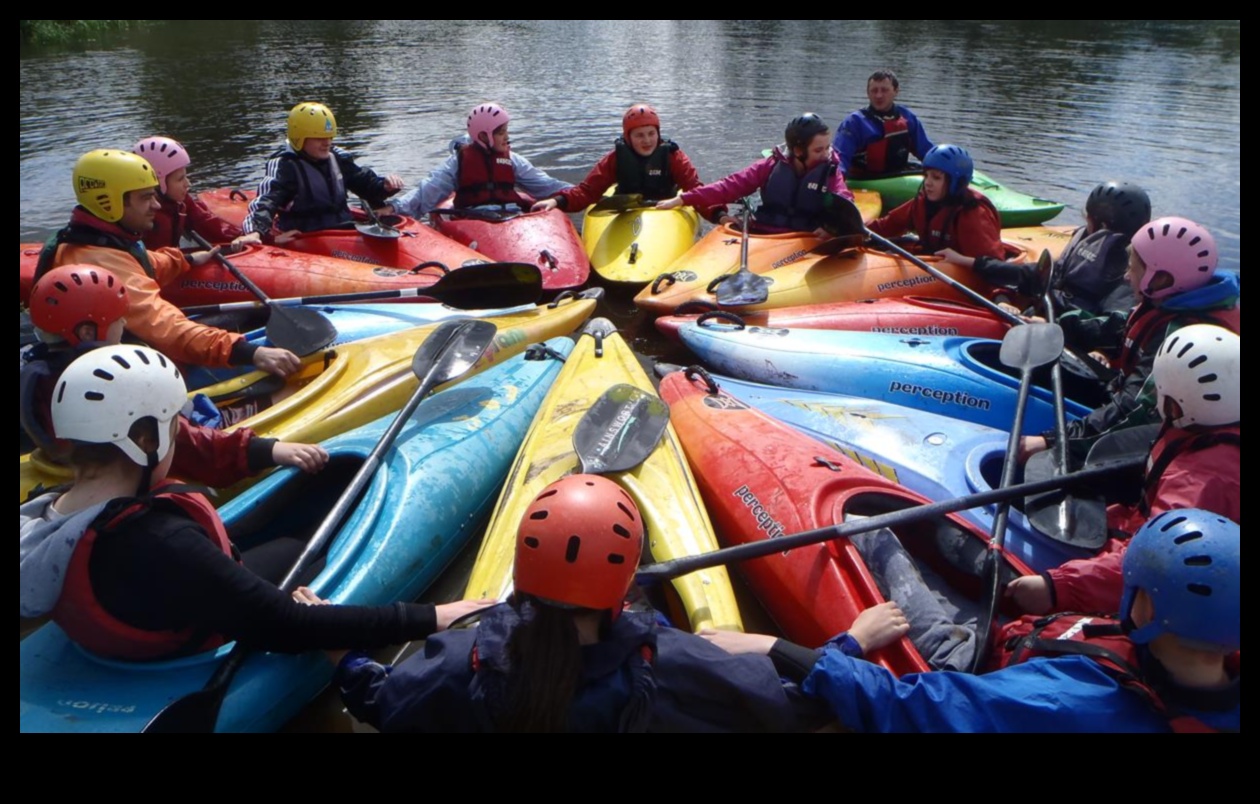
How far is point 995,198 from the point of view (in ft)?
26.6

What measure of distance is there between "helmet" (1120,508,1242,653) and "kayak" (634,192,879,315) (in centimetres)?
389

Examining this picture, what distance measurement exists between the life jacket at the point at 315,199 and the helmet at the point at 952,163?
4156 millimetres

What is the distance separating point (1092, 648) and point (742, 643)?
87 centimetres

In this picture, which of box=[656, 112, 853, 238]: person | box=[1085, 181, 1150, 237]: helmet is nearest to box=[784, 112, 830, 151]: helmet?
box=[656, 112, 853, 238]: person

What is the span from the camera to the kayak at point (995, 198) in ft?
25.9

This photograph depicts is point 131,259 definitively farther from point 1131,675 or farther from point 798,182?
point 1131,675

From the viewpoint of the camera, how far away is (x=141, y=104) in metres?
12.6

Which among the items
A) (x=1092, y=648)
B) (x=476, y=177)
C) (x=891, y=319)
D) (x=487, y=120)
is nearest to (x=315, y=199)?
(x=476, y=177)

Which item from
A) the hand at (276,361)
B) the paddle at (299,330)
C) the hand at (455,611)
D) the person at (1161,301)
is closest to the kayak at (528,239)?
the paddle at (299,330)

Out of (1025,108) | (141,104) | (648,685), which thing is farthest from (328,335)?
(1025,108)

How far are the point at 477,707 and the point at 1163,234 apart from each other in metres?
3.36

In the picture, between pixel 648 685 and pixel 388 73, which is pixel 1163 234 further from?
pixel 388 73

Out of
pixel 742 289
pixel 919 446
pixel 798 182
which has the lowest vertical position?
pixel 919 446

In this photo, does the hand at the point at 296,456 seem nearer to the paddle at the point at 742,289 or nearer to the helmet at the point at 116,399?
the helmet at the point at 116,399
